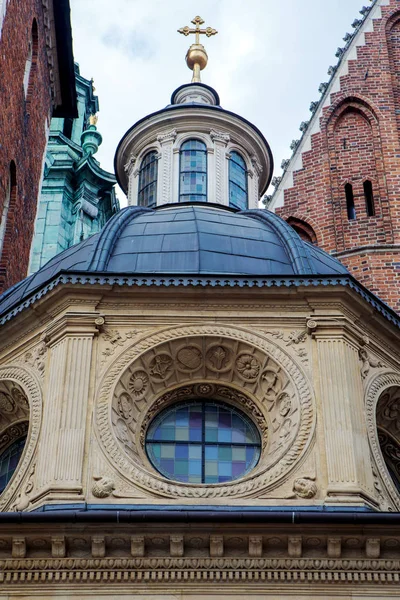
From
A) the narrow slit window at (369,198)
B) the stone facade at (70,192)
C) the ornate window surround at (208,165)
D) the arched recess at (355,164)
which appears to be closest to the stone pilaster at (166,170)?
the ornate window surround at (208,165)

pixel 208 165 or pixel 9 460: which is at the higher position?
pixel 208 165

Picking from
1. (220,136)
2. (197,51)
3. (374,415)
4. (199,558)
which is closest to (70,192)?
(197,51)

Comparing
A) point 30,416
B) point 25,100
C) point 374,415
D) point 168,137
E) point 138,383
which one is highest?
point 168,137

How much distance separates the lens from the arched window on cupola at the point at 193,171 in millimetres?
23594

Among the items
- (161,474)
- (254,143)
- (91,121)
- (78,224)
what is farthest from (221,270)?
(91,121)

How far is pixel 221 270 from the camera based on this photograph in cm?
1733

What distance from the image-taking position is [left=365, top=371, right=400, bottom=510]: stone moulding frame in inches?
593

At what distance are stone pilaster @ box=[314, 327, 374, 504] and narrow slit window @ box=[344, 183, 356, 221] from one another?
28.3 feet

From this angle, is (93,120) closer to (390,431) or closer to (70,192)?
(70,192)

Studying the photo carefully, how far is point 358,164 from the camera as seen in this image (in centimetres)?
2509

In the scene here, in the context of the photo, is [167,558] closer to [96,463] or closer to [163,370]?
[96,463]

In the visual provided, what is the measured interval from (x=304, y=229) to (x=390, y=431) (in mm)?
8529

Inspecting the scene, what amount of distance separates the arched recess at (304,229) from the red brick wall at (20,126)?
5513 mm

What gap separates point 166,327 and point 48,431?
230 centimetres
